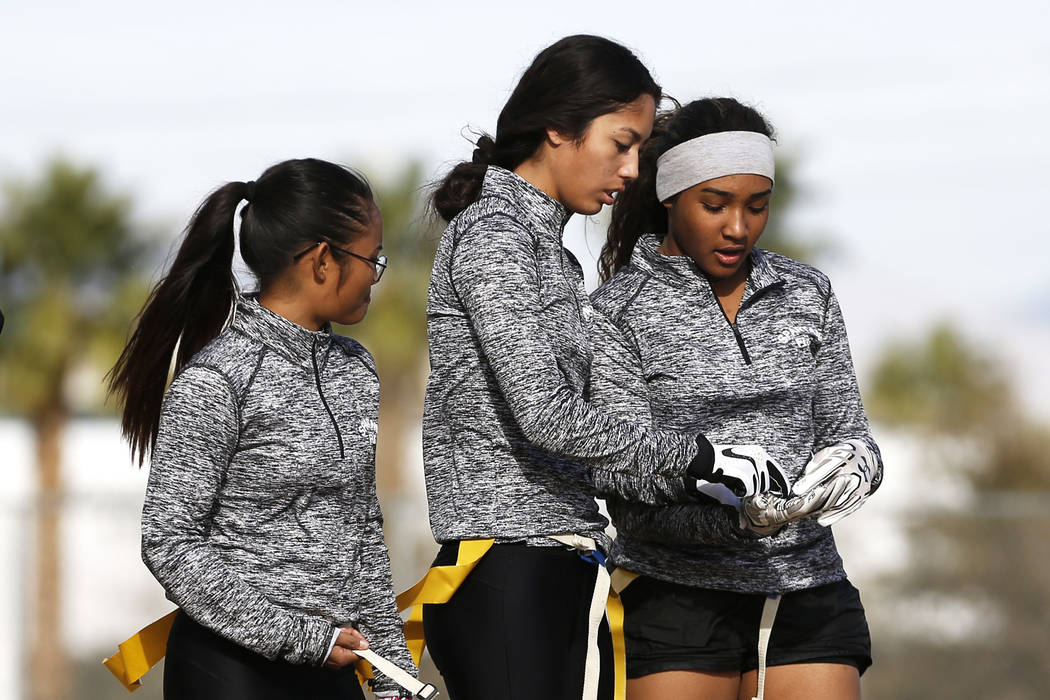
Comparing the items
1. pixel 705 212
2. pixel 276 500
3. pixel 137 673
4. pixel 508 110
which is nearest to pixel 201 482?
pixel 276 500

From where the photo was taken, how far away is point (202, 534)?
106 inches

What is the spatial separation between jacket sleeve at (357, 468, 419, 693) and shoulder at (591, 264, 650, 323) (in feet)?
2.30

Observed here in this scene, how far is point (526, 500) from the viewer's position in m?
2.78

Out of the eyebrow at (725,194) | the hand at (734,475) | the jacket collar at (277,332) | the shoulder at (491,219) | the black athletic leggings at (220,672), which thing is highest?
the eyebrow at (725,194)

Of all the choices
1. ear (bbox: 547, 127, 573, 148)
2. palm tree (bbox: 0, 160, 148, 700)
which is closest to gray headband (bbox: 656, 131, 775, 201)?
ear (bbox: 547, 127, 573, 148)

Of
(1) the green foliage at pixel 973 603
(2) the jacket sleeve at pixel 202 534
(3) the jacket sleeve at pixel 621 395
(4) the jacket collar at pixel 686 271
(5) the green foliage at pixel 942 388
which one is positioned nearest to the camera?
(2) the jacket sleeve at pixel 202 534

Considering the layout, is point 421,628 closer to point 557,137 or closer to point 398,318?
point 557,137

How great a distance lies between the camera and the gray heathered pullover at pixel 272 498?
2658 mm

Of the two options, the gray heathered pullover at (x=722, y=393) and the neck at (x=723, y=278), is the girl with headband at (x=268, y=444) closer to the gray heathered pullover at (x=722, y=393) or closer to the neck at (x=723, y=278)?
the gray heathered pullover at (x=722, y=393)

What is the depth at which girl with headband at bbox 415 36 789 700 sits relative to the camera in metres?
2.72

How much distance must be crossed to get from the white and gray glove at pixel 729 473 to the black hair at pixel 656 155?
2.65 feet

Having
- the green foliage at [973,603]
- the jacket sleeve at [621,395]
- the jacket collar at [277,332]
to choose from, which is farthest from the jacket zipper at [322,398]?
the green foliage at [973,603]

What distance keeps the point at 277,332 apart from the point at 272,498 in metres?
0.33

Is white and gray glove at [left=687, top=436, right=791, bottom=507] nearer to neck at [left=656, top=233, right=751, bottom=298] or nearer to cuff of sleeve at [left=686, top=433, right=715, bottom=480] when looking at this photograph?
cuff of sleeve at [left=686, top=433, right=715, bottom=480]
